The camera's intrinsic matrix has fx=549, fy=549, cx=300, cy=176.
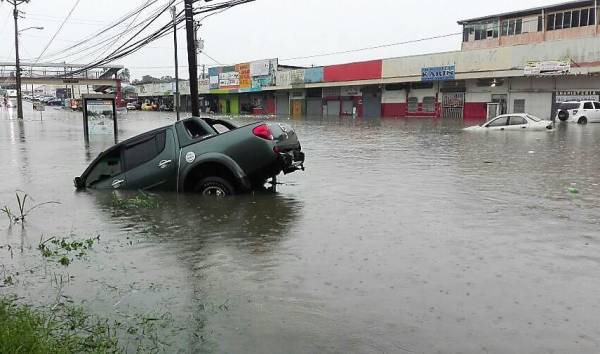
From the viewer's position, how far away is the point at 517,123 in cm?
2783

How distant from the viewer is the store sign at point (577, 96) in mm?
37125

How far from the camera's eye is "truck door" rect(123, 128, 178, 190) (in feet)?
30.3

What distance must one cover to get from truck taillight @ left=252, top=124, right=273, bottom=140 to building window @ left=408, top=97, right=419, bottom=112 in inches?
1723

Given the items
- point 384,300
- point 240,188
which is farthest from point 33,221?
point 384,300

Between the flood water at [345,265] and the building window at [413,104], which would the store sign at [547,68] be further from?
the flood water at [345,265]

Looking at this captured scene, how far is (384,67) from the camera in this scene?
50.3m

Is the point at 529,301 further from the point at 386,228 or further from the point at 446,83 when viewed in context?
the point at 446,83

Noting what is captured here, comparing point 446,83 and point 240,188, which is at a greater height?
point 446,83

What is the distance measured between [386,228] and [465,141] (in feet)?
52.7

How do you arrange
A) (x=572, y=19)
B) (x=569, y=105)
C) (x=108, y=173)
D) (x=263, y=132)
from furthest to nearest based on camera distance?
(x=572, y=19) < (x=569, y=105) < (x=108, y=173) < (x=263, y=132)

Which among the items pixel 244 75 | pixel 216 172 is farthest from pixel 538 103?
pixel 244 75

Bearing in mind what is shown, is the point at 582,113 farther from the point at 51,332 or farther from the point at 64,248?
the point at 51,332

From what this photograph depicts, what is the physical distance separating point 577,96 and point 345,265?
3799cm

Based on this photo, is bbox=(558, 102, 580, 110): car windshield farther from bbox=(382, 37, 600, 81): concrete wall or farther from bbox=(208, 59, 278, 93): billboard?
bbox=(208, 59, 278, 93): billboard
